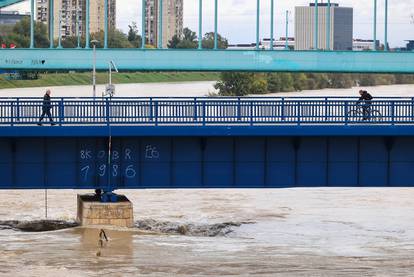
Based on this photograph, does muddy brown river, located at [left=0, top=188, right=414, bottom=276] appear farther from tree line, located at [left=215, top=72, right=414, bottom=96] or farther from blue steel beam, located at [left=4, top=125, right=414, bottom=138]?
tree line, located at [left=215, top=72, right=414, bottom=96]

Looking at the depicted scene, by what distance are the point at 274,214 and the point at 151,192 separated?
9.71 metres

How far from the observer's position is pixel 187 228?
42781mm

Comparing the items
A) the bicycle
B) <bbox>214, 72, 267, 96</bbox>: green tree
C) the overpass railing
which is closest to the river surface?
the overpass railing

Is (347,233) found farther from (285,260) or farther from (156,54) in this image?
(156,54)

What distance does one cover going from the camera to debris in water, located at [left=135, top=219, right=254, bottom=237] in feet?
137

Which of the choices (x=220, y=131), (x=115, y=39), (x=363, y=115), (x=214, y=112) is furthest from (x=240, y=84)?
(x=220, y=131)

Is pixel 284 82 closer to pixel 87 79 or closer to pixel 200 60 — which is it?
pixel 87 79

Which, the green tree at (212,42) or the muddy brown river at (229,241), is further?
the green tree at (212,42)

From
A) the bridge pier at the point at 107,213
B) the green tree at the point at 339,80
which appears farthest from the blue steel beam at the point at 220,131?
the green tree at the point at 339,80

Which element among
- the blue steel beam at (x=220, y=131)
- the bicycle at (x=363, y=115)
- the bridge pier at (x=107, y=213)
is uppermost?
the bicycle at (x=363, y=115)

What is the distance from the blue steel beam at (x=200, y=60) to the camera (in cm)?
8069

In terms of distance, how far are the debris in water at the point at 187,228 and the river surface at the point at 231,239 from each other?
0.28m

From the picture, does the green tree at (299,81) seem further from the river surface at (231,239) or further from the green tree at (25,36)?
the river surface at (231,239)

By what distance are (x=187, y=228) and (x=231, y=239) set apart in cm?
270
